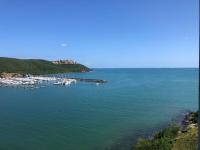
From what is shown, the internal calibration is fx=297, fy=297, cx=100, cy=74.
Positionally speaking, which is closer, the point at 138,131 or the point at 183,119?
the point at 138,131

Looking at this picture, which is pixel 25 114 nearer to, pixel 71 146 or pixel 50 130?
pixel 50 130

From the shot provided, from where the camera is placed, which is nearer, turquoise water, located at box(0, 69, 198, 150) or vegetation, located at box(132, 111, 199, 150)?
vegetation, located at box(132, 111, 199, 150)

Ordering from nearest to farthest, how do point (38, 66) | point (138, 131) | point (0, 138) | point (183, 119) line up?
point (0, 138)
point (138, 131)
point (183, 119)
point (38, 66)

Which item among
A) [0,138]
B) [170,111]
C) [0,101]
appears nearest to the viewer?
[0,138]

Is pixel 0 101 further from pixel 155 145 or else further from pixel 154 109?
pixel 155 145

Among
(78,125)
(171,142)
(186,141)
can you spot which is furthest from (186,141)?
(78,125)

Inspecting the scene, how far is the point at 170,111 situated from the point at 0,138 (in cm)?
2867

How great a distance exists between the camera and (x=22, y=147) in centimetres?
2841

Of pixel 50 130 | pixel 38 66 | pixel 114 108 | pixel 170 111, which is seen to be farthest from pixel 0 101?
pixel 38 66

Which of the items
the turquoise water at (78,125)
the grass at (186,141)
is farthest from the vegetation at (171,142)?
the turquoise water at (78,125)

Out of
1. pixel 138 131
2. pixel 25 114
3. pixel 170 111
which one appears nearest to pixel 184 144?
pixel 138 131

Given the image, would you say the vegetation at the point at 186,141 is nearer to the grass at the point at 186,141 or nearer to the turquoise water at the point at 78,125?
the grass at the point at 186,141

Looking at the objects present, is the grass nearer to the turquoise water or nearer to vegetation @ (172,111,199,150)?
vegetation @ (172,111,199,150)

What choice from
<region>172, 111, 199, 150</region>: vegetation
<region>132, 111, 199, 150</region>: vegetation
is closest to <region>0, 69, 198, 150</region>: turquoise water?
<region>132, 111, 199, 150</region>: vegetation
